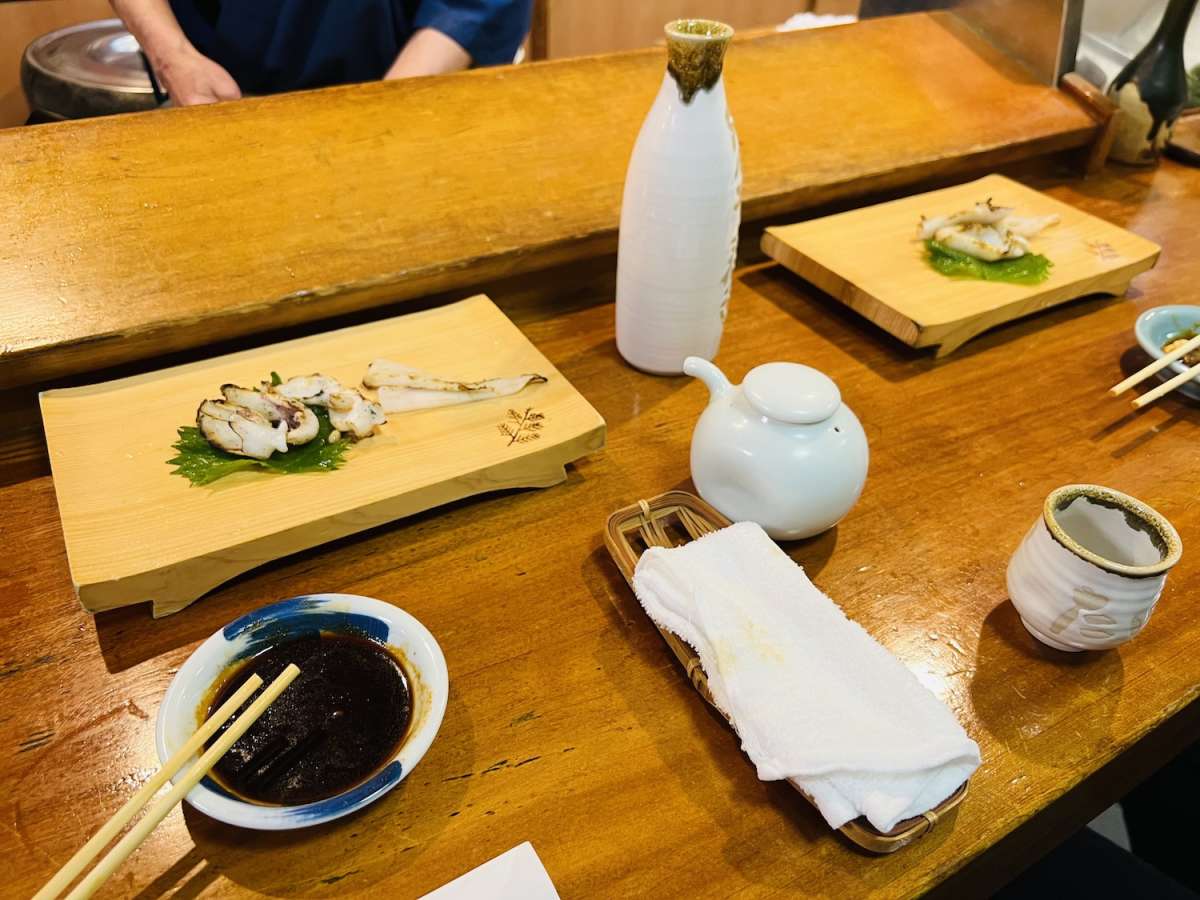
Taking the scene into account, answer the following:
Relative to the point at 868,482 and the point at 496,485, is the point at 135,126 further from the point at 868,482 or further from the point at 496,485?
the point at 868,482

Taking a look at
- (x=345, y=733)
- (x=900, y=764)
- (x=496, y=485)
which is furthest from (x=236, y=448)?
(x=900, y=764)

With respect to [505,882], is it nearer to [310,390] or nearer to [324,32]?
[310,390]

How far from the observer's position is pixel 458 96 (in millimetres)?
1757

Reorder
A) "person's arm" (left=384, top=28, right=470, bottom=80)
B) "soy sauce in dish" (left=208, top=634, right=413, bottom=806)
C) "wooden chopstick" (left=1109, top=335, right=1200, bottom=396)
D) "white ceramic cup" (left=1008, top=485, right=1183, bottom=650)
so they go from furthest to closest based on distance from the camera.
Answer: "person's arm" (left=384, top=28, right=470, bottom=80), "wooden chopstick" (left=1109, top=335, right=1200, bottom=396), "white ceramic cup" (left=1008, top=485, right=1183, bottom=650), "soy sauce in dish" (left=208, top=634, right=413, bottom=806)

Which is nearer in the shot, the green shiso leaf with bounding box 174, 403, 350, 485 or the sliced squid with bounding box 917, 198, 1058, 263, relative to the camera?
the green shiso leaf with bounding box 174, 403, 350, 485

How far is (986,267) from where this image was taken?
1653mm

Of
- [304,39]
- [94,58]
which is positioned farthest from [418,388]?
[94,58]

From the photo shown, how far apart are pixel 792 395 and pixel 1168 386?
775 mm

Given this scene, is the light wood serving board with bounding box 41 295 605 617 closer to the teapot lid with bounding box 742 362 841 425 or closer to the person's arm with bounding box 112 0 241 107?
the teapot lid with bounding box 742 362 841 425

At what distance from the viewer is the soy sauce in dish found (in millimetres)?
798

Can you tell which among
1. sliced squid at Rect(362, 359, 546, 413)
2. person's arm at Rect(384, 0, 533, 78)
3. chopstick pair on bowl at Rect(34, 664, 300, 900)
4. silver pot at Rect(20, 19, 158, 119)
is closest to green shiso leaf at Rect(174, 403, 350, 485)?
sliced squid at Rect(362, 359, 546, 413)

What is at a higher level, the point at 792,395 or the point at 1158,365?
the point at 792,395

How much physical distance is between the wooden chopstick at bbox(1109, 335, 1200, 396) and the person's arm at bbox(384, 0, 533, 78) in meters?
1.78

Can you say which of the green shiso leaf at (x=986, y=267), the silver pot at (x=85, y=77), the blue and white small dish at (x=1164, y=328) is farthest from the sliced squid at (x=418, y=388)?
the silver pot at (x=85, y=77)
